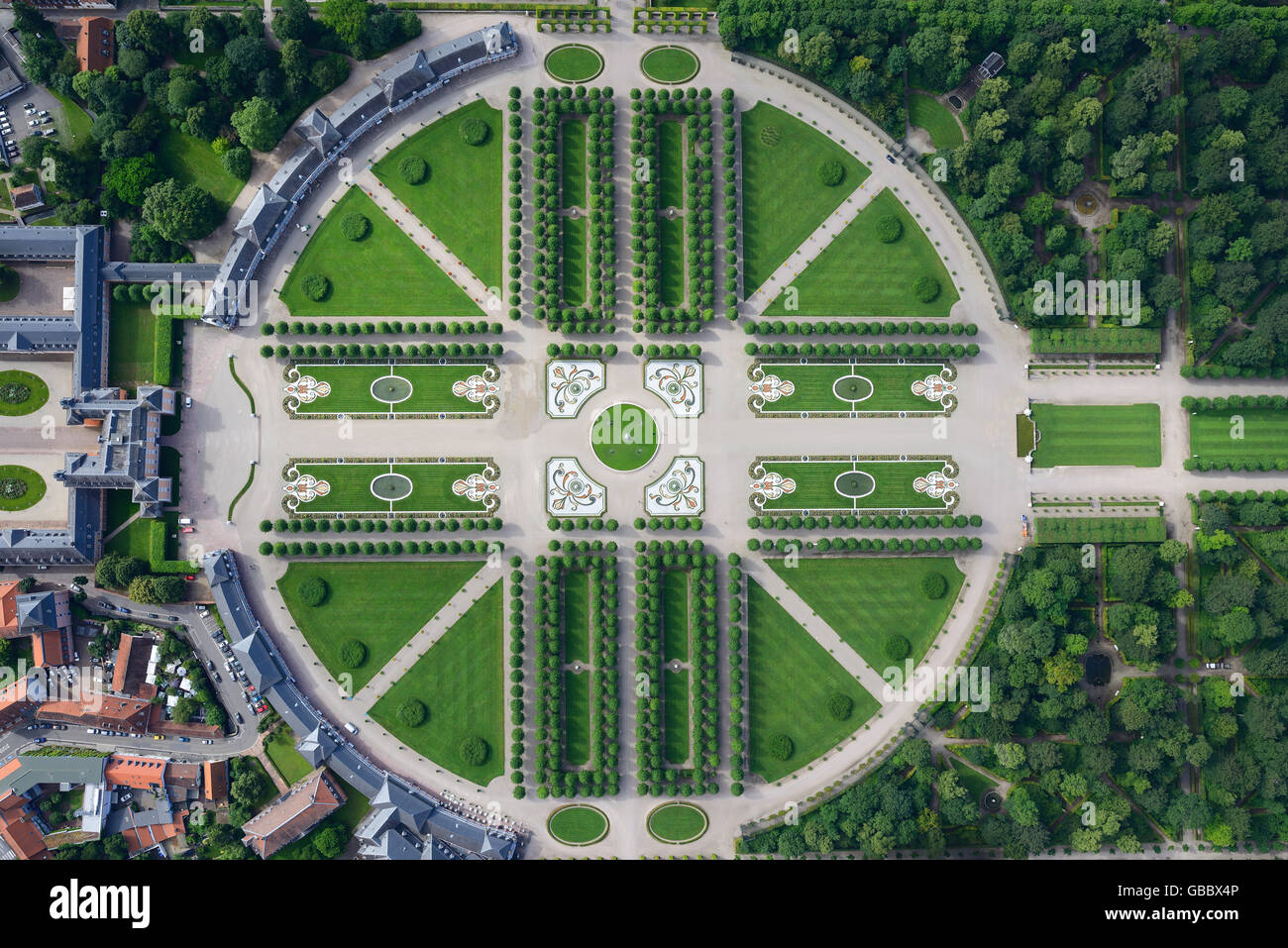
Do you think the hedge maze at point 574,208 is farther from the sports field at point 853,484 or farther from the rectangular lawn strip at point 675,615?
the rectangular lawn strip at point 675,615

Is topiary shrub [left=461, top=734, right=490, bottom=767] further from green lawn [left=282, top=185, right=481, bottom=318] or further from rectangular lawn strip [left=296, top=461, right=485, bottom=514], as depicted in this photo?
green lawn [left=282, top=185, right=481, bottom=318]

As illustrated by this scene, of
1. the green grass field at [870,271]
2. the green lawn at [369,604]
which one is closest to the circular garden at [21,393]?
the green lawn at [369,604]

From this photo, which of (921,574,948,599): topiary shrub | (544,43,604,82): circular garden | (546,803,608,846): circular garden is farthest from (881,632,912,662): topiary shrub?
(544,43,604,82): circular garden

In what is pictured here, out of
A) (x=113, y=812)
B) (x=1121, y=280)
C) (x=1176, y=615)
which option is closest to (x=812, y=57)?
(x=1121, y=280)

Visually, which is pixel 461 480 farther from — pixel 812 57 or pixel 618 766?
pixel 812 57

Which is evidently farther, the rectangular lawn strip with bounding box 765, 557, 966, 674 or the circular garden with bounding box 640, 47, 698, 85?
the circular garden with bounding box 640, 47, 698, 85

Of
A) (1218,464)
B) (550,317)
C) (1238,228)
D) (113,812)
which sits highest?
(1238,228)

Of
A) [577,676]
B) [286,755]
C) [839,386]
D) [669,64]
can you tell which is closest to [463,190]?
[669,64]
